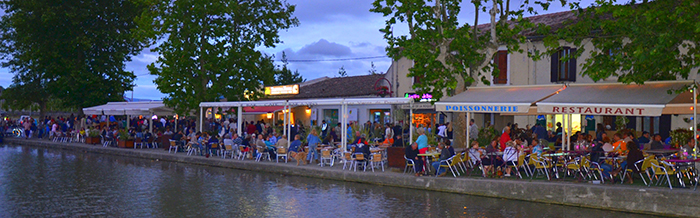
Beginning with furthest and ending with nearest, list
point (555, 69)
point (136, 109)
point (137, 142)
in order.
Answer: point (136, 109) < point (137, 142) < point (555, 69)

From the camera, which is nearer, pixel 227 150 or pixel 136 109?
pixel 227 150

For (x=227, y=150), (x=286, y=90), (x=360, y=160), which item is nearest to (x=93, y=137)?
(x=227, y=150)

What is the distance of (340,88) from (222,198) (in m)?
27.4

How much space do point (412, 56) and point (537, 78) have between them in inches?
433

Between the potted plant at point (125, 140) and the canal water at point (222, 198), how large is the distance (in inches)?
416

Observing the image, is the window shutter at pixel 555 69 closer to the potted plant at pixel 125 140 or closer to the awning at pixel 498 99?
the awning at pixel 498 99

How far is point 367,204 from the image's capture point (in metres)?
11.4

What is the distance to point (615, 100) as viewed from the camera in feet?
44.8

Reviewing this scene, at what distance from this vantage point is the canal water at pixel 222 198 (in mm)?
10227

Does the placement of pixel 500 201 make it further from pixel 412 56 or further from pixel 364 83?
pixel 364 83

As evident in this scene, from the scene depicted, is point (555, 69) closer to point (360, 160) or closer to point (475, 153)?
point (475, 153)

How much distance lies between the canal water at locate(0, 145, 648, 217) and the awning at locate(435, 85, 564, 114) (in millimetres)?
2957

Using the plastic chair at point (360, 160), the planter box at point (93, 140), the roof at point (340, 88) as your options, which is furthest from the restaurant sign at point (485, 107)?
the planter box at point (93, 140)

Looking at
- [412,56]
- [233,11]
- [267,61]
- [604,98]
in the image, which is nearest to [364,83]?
[267,61]
